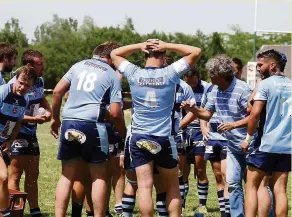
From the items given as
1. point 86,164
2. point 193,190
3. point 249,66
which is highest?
point 86,164

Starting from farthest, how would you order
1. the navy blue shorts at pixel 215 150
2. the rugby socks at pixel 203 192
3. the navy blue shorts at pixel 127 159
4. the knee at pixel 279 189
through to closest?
the rugby socks at pixel 203 192, the navy blue shorts at pixel 215 150, the knee at pixel 279 189, the navy blue shorts at pixel 127 159

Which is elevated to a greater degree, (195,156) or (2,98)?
(2,98)

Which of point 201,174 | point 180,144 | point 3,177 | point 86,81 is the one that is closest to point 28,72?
point 86,81

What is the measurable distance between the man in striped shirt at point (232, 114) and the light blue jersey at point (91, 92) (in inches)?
59.0

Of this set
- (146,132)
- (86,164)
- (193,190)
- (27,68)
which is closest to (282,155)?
(146,132)

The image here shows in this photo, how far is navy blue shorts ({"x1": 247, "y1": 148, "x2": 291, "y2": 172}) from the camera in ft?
31.5

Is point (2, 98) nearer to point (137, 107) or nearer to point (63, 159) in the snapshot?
point (63, 159)

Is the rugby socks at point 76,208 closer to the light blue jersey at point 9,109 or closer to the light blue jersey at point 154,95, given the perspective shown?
the light blue jersey at point 9,109

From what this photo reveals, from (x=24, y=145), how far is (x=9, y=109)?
1.28m

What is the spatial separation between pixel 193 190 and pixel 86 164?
5869 mm

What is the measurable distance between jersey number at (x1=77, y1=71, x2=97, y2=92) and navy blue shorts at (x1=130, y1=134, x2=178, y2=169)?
754 mm

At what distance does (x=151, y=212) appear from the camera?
30.4ft

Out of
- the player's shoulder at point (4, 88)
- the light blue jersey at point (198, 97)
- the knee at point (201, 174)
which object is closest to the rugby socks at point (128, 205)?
the player's shoulder at point (4, 88)

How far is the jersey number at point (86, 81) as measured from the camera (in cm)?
934
